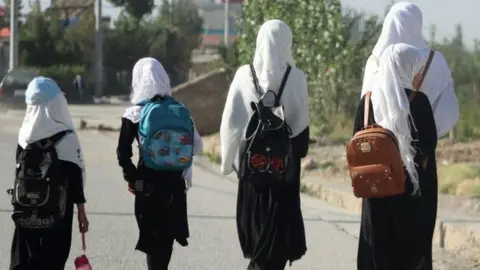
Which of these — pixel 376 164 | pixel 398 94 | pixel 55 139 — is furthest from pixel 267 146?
pixel 55 139

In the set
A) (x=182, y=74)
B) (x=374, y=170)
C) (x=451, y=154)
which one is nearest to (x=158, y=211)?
(x=374, y=170)

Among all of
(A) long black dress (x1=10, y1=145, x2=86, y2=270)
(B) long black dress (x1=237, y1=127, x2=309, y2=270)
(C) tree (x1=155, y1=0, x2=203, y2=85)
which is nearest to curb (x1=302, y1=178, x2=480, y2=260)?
(B) long black dress (x1=237, y1=127, x2=309, y2=270)

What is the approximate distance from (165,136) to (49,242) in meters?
0.98

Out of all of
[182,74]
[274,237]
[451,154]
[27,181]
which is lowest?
[182,74]

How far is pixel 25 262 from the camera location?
6133mm

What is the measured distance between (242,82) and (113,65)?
46.9 meters

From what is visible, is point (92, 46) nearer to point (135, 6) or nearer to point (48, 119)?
point (135, 6)

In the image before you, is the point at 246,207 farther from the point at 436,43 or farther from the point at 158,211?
the point at 436,43

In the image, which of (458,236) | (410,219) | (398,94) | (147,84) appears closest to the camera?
(398,94)

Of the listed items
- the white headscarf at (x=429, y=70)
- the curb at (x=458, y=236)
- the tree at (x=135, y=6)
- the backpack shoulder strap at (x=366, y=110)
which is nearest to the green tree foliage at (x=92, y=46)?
the tree at (x=135, y=6)

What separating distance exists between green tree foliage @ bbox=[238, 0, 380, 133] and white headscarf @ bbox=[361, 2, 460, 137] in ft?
39.3

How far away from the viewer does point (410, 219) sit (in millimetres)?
5977

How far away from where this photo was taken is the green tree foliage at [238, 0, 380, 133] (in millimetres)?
18500

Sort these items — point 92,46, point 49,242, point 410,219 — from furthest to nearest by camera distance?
point 92,46 < point 49,242 < point 410,219
